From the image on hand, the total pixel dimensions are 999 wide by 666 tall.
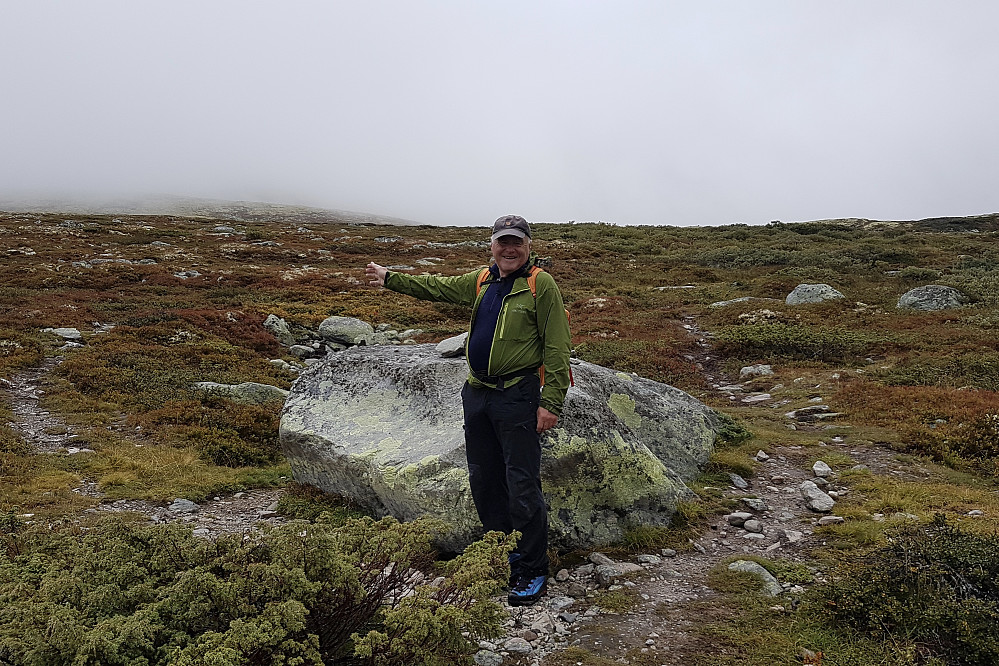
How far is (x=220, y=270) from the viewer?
1487 inches

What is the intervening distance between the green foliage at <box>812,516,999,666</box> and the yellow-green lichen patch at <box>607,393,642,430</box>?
4.27m

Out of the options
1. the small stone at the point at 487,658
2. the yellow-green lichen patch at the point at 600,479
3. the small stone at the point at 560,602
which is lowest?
the small stone at the point at 560,602

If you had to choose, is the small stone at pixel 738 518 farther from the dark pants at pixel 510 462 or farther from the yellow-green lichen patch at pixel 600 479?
the dark pants at pixel 510 462

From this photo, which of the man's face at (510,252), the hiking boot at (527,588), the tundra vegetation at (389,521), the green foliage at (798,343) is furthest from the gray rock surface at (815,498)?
the green foliage at (798,343)

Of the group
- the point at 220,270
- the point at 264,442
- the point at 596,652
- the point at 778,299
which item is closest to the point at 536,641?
the point at 596,652

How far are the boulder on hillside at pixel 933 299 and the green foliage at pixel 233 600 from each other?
26953mm

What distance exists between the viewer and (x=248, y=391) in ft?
50.0

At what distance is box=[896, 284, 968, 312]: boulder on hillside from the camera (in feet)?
79.0

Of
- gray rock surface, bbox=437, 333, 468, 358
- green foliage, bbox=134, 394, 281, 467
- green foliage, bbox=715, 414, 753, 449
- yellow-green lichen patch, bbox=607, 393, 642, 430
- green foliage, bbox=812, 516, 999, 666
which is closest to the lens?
green foliage, bbox=812, 516, 999, 666

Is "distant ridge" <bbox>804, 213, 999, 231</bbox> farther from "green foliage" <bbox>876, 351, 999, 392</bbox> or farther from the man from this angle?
the man

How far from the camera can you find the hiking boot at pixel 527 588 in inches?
226

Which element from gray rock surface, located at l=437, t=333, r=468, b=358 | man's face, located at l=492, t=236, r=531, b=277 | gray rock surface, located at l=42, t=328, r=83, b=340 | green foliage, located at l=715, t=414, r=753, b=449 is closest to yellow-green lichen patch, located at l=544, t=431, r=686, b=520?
man's face, located at l=492, t=236, r=531, b=277

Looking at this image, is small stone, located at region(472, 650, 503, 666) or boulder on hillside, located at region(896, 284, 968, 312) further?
boulder on hillside, located at region(896, 284, 968, 312)

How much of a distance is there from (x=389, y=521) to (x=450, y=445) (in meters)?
2.63
